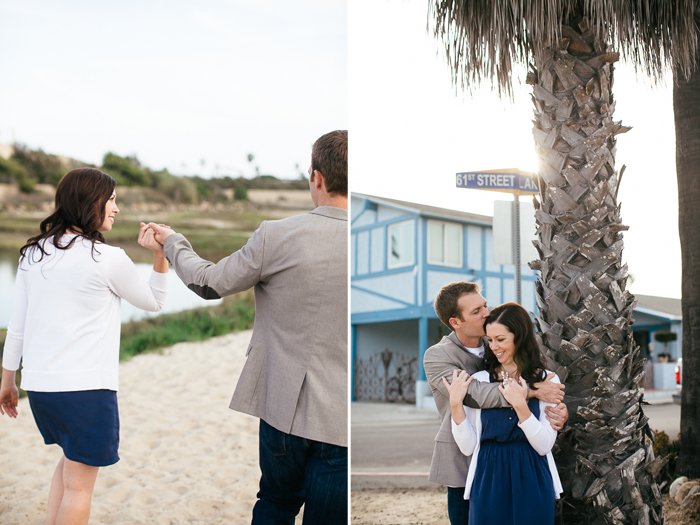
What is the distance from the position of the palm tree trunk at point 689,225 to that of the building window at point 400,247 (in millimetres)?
3091

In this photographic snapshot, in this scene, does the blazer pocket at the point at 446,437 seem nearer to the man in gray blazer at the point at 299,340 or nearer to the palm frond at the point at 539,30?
the man in gray blazer at the point at 299,340

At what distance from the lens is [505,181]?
3.24m

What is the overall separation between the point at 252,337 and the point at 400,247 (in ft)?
18.3

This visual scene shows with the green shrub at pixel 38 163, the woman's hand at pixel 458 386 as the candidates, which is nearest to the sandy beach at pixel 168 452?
the woman's hand at pixel 458 386

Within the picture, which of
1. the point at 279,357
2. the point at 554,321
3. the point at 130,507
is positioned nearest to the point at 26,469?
the point at 130,507

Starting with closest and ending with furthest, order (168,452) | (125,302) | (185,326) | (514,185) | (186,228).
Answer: (514,185), (168,452), (186,228), (125,302), (185,326)

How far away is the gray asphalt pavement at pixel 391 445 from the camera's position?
4816 millimetres

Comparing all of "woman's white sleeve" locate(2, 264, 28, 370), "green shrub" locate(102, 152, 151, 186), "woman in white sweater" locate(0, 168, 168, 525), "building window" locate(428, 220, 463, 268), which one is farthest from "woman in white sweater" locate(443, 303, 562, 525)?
"green shrub" locate(102, 152, 151, 186)

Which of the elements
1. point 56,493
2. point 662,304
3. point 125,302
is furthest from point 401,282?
point 56,493

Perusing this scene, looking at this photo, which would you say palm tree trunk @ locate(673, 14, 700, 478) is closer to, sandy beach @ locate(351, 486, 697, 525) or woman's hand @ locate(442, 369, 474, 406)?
sandy beach @ locate(351, 486, 697, 525)

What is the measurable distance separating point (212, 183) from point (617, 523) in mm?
5166

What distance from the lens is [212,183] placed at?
6457 mm

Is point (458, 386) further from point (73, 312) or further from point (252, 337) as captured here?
point (73, 312)

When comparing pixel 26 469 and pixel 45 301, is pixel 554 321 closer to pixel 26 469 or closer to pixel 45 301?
pixel 45 301
